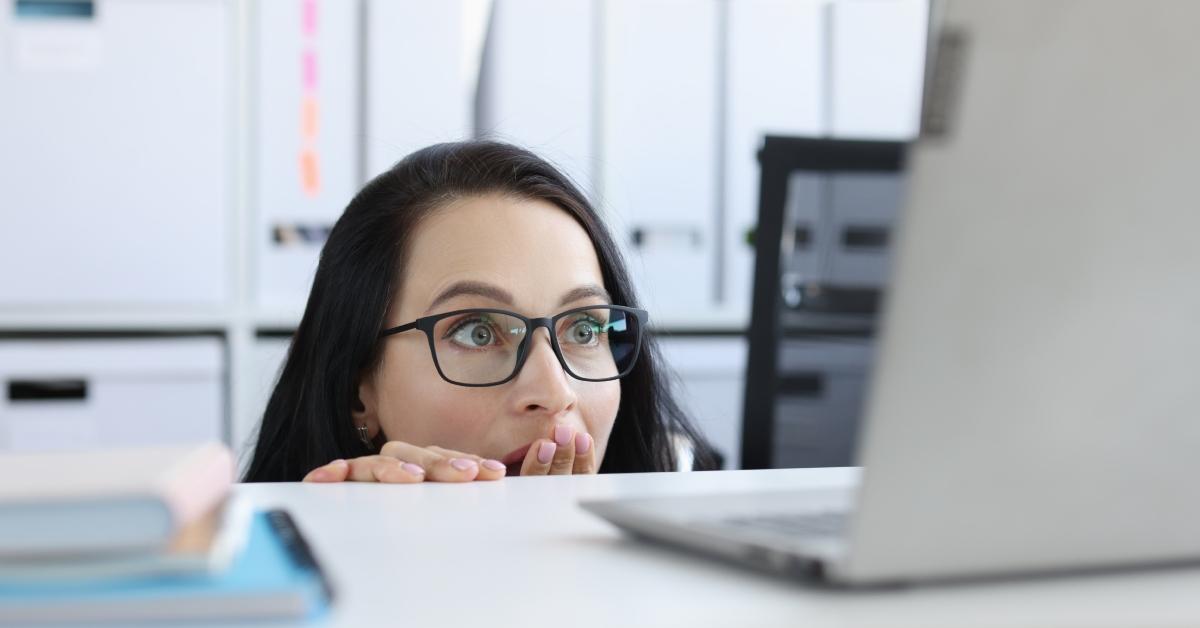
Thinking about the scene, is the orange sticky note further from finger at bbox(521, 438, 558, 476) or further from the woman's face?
finger at bbox(521, 438, 558, 476)

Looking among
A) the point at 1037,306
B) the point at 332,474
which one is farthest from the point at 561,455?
the point at 1037,306

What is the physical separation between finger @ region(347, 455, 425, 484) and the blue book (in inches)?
12.9

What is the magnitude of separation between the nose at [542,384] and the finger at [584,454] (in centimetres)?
3

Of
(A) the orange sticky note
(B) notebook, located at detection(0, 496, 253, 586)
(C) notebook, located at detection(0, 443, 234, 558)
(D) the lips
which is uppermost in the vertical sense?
(A) the orange sticky note

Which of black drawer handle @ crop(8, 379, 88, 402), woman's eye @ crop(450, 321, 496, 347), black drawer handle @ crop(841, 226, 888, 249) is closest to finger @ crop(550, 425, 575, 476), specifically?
woman's eye @ crop(450, 321, 496, 347)

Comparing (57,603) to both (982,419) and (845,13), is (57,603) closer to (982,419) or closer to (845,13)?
(982,419)

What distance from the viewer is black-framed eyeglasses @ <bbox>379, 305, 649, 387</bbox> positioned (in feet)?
3.26

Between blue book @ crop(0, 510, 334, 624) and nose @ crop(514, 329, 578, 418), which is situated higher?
blue book @ crop(0, 510, 334, 624)

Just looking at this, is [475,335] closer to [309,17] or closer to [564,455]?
[564,455]

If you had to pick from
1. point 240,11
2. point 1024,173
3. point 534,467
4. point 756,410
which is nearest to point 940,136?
point 1024,173

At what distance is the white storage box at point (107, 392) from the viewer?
6.54 feet

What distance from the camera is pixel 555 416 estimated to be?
961 mm

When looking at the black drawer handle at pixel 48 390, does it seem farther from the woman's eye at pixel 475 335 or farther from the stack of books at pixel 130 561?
the stack of books at pixel 130 561

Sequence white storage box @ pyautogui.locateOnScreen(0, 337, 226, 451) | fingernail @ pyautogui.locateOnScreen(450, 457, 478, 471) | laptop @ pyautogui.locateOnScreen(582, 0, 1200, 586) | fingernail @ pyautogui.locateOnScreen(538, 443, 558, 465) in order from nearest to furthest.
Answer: laptop @ pyautogui.locateOnScreen(582, 0, 1200, 586)
fingernail @ pyautogui.locateOnScreen(450, 457, 478, 471)
fingernail @ pyautogui.locateOnScreen(538, 443, 558, 465)
white storage box @ pyautogui.locateOnScreen(0, 337, 226, 451)
